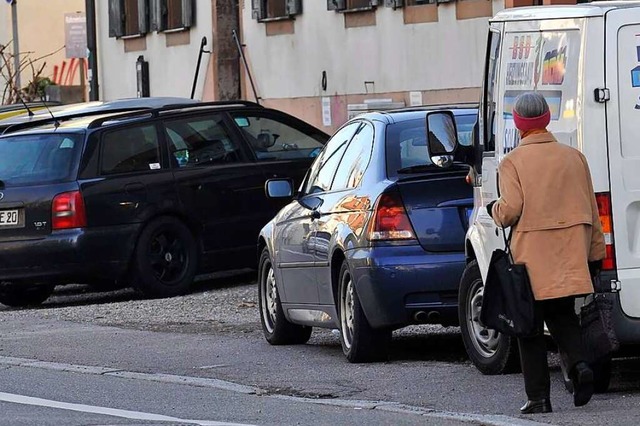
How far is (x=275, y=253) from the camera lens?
13.2 meters

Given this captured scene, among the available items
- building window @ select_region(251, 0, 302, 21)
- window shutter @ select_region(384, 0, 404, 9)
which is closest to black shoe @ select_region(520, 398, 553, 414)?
window shutter @ select_region(384, 0, 404, 9)

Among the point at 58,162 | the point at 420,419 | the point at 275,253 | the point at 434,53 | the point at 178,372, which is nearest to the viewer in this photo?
the point at 420,419

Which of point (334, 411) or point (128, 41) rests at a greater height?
point (128, 41)

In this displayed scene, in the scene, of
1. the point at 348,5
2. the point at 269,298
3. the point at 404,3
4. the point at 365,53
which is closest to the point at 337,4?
the point at 348,5

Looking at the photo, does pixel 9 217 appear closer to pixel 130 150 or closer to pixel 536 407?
pixel 130 150

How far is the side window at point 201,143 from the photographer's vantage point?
17875 millimetres

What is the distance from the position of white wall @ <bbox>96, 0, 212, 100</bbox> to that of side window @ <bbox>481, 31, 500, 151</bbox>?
1960 cm

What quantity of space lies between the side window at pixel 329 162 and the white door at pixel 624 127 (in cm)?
314

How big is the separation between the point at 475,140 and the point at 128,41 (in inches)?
929

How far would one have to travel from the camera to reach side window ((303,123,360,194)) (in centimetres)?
1236

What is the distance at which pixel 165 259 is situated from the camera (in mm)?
17703

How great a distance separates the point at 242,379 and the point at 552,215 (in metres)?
2.94

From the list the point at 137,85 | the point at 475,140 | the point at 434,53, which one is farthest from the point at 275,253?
the point at 137,85

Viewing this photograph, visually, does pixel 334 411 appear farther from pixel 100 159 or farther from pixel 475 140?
pixel 100 159
